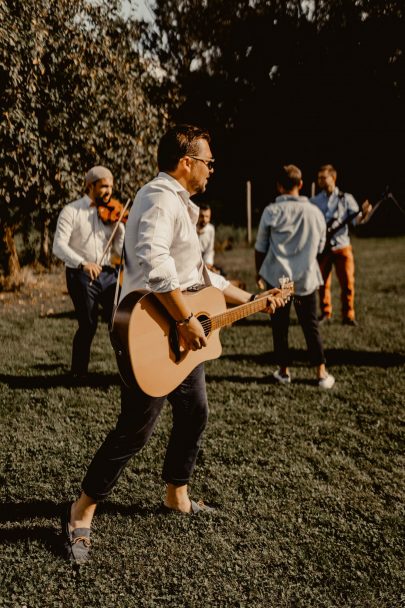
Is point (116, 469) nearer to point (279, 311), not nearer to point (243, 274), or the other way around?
point (279, 311)

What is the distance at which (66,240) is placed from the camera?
5.34 meters

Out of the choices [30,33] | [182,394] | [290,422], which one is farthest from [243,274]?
[182,394]

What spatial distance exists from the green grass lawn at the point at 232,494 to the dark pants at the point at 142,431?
0.44 meters

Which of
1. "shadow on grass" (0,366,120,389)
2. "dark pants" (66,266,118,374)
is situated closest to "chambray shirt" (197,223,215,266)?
"dark pants" (66,266,118,374)

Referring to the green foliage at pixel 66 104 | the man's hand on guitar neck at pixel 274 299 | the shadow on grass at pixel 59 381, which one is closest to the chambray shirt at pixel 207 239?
the shadow on grass at pixel 59 381

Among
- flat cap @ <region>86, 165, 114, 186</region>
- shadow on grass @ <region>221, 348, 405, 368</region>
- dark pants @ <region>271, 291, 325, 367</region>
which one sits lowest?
shadow on grass @ <region>221, 348, 405, 368</region>

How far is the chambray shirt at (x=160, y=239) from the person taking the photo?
2395mm

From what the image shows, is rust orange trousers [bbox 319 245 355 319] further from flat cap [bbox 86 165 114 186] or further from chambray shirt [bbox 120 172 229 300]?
chambray shirt [bbox 120 172 229 300]

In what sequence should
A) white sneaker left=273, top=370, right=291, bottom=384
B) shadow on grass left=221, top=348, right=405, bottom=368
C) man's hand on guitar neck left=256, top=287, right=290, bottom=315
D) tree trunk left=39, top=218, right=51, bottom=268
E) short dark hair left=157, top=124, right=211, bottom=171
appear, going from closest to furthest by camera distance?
short dark hair left=157, top=124, right=211, bottom=171, man's hand on guitar neck left=256, top=287, right=290, bottom=315, white sneaker left=273, top=370, right=291, bottom=384, shadow on grass left=221, top=348, right=405, bottom=368, tree trunk left=39, top=218, right=51, bottom=268

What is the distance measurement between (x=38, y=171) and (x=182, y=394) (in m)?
6.80

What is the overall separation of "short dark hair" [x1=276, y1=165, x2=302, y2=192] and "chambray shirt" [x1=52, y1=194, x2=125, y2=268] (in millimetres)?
1768

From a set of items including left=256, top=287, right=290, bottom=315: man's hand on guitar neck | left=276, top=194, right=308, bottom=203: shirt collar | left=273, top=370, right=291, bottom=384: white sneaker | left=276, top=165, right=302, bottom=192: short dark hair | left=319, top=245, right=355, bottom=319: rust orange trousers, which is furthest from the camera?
left=319, top=245, right=355, bottom=319: rust orange trousers

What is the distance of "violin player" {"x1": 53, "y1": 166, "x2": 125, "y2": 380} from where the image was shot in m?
5.30

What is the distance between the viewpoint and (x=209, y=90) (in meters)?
24.4
